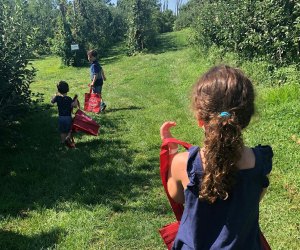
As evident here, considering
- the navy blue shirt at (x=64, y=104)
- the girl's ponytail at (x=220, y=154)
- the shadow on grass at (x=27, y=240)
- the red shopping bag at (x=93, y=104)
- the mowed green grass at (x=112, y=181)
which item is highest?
the girl's ponytail at (x=220, y=154)

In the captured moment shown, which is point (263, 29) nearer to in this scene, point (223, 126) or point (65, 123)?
point (65, 123)

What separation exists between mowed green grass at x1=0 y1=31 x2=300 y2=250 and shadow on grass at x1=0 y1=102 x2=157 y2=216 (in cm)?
1

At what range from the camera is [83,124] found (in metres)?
7.36

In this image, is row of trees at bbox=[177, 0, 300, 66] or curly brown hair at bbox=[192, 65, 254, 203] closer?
curly brown hair at bbox=[192, 65, 254, 203]

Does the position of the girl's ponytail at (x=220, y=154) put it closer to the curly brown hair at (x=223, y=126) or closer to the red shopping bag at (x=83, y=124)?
the curly brown hair at (x=223, y=126)

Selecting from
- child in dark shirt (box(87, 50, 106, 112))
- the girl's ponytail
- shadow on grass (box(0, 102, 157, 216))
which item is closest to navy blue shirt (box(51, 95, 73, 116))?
shadow on grass (box(0, 102, 157, 216))

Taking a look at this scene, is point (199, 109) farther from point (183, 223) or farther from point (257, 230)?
point (257, 230)

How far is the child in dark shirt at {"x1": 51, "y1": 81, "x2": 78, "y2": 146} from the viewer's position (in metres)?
7.02

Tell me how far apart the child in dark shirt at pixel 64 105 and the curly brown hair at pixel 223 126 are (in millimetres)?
5496

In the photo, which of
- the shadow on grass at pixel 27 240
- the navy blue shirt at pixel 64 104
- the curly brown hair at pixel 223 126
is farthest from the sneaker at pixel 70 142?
the curly brown hair at pixel 223 126

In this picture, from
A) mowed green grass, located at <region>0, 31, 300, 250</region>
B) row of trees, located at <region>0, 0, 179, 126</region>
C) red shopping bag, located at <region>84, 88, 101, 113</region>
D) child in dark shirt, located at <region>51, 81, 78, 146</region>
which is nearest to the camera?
mowed green grass, located at <region>0, 31, 300, 250</region>

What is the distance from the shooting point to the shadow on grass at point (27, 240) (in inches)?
162

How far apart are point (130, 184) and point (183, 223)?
3598 millimetres

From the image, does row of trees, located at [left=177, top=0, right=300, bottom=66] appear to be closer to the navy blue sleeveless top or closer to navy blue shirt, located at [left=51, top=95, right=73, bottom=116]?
navy blue shirt, located at [left=51, top=95, right=73, bottom=116]
